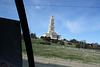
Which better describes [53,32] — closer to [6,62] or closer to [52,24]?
[52,24]

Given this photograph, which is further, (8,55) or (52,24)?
(52,24)

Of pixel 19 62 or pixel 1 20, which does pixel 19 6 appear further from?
pixel 19 62

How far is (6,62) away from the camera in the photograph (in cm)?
166

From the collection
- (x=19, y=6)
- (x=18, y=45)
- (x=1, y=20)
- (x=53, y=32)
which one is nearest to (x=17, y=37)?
(x=18, y=45)

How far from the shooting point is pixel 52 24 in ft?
413

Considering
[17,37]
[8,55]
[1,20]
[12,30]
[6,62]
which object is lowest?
[6,62]

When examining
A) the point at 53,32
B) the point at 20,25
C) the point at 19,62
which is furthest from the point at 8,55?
the point at 53,32

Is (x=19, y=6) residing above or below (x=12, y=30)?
above

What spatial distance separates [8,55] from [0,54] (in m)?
0.15

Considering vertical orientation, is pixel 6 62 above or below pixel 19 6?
below

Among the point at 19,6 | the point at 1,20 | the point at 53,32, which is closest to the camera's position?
the point at 19,6

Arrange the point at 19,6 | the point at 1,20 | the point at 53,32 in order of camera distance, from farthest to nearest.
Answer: the point at 53,32 < the point at 1,20 < the point at 19,6

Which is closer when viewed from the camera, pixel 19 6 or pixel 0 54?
pixel 19 6

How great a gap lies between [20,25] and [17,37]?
22 centimetres
